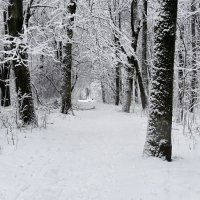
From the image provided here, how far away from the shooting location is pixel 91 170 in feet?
20.4

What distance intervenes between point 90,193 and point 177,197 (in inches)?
56.7

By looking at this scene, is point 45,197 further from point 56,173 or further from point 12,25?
point 12,25

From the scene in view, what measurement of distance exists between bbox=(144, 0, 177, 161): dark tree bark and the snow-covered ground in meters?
0.40

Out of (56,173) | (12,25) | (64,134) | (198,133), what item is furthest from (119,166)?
(12,25)

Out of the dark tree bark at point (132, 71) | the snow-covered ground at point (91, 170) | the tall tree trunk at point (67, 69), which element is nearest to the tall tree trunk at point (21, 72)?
the snow-covered ground at point (91, 170)

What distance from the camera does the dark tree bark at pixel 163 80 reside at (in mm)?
6410

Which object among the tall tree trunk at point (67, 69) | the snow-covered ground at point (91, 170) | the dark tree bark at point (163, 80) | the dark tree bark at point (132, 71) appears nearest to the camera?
the snow-covered ground at point (91, 170)

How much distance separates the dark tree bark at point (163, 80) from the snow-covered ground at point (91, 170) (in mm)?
398

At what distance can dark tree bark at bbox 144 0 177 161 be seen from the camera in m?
6.41

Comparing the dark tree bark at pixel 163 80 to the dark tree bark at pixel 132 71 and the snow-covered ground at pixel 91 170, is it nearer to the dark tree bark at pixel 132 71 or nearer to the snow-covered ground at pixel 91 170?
the snow-covered ground at pixel 91 170

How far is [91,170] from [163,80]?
250cm

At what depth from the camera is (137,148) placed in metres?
8.11

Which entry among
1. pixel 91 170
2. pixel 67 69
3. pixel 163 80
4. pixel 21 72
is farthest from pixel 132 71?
pixel 91 170

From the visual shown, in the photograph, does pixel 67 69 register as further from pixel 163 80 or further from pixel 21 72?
pixel 163 80
